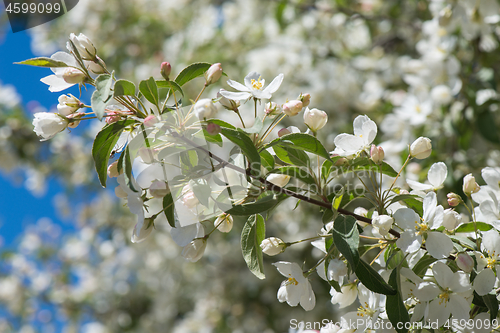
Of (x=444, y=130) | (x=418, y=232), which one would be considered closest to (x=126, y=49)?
(x=444, y=130)

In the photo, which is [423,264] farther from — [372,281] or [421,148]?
[421,148]

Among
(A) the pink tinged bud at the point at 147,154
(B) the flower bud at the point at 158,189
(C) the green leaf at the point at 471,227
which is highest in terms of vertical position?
(A) the pink tinged bud at the point at 147,154

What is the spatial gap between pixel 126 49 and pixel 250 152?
386 centimetres

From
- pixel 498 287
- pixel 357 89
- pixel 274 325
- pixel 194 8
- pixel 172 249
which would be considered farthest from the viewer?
pixel 194 8

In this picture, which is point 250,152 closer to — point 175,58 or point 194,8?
point 175,58

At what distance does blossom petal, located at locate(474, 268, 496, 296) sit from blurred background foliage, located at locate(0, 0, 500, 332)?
106cm

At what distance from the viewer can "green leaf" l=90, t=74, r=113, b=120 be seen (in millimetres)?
687

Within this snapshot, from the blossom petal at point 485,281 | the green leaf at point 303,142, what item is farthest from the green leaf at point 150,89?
the blossom petal at point 485,281

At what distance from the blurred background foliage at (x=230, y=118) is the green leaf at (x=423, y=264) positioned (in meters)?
1.02

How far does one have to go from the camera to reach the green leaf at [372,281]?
2.59 ft

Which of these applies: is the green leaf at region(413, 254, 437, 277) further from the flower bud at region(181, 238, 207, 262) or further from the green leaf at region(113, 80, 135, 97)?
the green leaf at region(113, 80, 135, 97)

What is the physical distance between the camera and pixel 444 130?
6.91 ft

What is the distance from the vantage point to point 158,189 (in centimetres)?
78

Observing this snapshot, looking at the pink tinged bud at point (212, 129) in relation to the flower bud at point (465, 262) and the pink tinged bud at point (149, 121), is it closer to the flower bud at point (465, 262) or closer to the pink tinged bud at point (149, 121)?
the pink tinged bud at point (149, 121)
